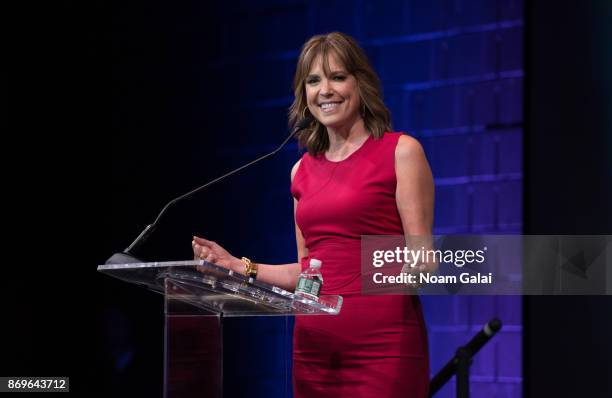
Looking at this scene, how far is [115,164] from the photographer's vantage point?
14.0 ft

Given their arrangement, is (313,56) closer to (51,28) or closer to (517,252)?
(517,252)

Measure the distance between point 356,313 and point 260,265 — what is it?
0.33 metres

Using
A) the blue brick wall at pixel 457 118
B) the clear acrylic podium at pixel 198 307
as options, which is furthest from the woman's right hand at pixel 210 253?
the blue brick wall at pixel 457 118

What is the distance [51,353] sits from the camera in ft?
13.3

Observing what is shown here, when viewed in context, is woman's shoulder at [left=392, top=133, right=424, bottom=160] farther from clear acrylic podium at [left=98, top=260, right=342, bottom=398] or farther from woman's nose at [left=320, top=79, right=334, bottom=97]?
clear acrylic podium at [left=98, top=260, right=342, bottom=398]

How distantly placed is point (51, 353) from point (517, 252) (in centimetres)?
220

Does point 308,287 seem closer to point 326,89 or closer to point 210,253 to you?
point 210,253

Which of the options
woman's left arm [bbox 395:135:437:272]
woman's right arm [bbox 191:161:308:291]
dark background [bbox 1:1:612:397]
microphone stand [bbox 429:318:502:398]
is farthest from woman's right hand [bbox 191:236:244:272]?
dark background [bbox 1:1:612:397]

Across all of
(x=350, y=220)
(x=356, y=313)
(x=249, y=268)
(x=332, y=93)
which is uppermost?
(x=332, y=93)

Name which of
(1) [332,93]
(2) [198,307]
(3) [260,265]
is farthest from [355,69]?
(2) [198,307]

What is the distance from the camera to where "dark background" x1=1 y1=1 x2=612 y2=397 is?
13.3 feet

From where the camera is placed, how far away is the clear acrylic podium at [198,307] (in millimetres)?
1724

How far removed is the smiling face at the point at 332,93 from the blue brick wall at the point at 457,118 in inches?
50.8

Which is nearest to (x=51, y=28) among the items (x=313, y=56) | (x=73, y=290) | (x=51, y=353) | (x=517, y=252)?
(x=73, y=290)
